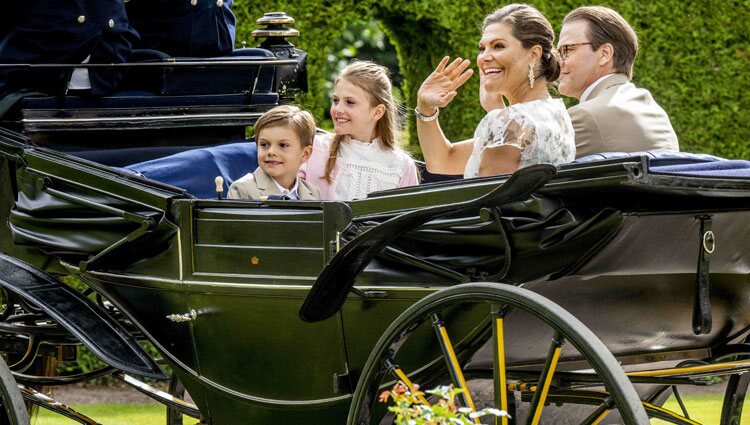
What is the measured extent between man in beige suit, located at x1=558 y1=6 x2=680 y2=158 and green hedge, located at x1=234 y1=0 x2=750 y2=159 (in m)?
3.08

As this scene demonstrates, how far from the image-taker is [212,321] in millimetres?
3596

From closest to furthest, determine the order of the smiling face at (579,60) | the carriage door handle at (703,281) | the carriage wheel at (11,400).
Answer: the carriage door handle at (703,281) → the carriage wheel at (11,400) → the smiling face at (579,60)

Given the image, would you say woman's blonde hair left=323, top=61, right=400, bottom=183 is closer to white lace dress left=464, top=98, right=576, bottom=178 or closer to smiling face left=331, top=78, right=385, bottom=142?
smiling face left=331, top=78, right=385, bottom=142

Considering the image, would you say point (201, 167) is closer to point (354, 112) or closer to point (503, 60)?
point (354, 112)

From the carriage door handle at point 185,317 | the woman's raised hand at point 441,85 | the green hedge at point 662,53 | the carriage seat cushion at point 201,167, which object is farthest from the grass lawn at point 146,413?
the woman's raised hand at point 441,85

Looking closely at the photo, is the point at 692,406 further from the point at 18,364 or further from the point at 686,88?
the point at 18,364

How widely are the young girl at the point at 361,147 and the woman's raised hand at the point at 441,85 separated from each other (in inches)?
9.8

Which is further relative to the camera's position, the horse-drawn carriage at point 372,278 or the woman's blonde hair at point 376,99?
the woman's blonde hair at point 376,99

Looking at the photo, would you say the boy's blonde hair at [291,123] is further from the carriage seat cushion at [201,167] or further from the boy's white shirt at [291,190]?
the carriage seat cushion at [201,167]

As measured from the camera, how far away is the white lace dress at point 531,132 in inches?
130

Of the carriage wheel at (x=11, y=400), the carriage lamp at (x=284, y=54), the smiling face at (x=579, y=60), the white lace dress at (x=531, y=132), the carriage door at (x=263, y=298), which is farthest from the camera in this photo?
the carriage lamp at (x=284, y=54)

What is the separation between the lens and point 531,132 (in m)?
3.29

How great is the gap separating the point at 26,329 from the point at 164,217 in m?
0.76

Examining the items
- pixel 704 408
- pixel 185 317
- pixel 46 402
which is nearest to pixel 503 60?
pixel 185 317
